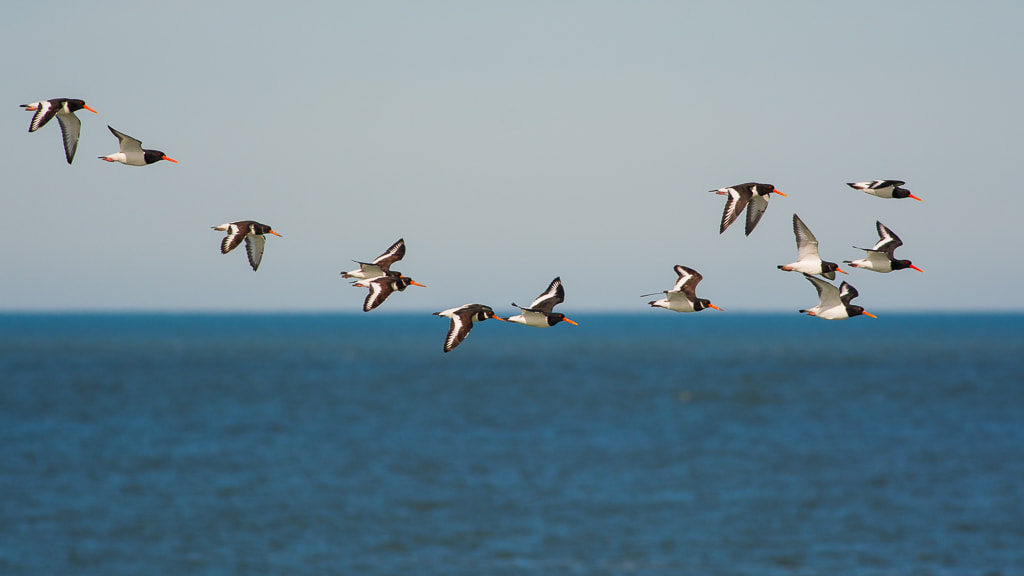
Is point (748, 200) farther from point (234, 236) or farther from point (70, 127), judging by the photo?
point (70, 127)

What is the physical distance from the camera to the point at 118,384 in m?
171

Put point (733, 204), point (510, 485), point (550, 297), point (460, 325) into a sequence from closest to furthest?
point (460, 325), point (733, 204), point (550, 297), point (510, 485)

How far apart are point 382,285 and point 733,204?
5058mm

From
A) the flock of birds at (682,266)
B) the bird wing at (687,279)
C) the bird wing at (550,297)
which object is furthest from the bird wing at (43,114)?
the bird wing at (687,279)

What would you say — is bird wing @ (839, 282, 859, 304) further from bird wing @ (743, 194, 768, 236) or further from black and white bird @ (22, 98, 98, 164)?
black and white bird @ (22, 98, 98, 164)

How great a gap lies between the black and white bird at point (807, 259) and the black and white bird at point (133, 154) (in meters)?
9.02

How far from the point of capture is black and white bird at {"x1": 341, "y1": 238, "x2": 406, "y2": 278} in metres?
13.4

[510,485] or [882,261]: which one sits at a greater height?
[882,261]

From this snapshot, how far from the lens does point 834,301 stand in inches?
562

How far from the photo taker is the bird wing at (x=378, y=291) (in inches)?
453

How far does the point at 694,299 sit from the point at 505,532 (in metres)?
60.1

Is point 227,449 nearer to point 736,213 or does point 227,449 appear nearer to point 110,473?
point 110,473

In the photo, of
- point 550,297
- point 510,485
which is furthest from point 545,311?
point 510,485

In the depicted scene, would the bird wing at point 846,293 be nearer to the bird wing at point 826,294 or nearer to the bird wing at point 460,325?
the bird wing at point 826,294
